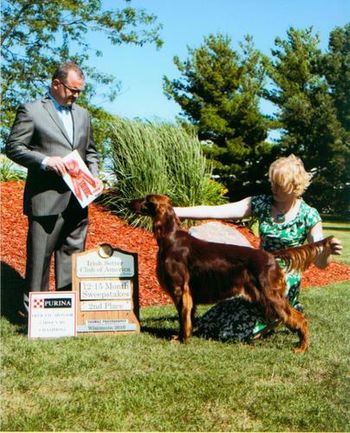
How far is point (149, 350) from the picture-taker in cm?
486

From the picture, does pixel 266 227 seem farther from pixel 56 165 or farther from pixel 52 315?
pixel 52 315

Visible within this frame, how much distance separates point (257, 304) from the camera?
207 inches

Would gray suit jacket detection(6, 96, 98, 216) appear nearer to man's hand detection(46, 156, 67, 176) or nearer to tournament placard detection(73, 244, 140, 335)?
man's hand detection(46, 156, 67, 176)

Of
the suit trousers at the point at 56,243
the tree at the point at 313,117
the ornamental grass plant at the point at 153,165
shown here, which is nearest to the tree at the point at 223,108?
the tree at the point at 313,117

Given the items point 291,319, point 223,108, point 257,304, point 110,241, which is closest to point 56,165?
point 257,304

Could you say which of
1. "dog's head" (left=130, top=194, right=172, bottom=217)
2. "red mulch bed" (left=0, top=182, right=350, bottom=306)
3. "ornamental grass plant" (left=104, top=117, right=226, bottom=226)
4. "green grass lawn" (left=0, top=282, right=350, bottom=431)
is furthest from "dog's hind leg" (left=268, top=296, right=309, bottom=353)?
"ornamental grass plant" (left=104, top=117, right=226, bottom=226)

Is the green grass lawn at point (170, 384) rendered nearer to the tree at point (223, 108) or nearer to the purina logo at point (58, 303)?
the purina logo at point (58, 303)

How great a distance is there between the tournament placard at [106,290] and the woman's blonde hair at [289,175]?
4.67ft

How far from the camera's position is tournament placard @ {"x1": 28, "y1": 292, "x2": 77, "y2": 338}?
16.6ft

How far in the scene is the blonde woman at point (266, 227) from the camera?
5.23m

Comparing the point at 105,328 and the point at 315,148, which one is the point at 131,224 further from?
the point at 315,148

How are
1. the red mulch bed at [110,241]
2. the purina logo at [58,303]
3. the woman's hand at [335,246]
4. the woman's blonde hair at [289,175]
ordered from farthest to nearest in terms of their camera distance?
the red mulch bed at [110,241], the purina logo at [58,303], the woman's blonde hair at [289,175], the woman's hand at [335,246]

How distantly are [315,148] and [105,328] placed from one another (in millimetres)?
29281

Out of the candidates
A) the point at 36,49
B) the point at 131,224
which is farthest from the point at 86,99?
the point at 131,224
